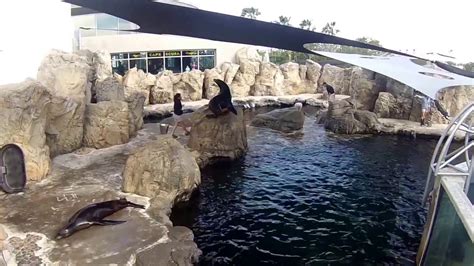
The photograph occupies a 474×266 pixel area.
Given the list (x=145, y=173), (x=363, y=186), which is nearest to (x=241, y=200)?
(x=145, y=173)

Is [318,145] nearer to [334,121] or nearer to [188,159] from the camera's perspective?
[334,121]

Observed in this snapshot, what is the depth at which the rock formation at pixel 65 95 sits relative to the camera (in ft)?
39.7

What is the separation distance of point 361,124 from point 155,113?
10.2 m

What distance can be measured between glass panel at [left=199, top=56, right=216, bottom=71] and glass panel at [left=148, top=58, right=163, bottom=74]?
9.80ft

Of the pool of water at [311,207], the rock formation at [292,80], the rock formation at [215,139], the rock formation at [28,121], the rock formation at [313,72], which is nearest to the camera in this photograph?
the pool of water at [311,207]

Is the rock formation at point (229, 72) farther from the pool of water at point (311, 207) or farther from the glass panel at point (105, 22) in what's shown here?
the pool of water at point (311, 207)

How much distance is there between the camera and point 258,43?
14.5 metres

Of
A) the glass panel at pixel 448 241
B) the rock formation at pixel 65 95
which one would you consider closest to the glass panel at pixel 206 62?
the rock formation at pixel 65 95

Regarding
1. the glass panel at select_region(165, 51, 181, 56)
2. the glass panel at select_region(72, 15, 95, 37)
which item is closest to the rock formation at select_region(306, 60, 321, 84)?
the glass panel at select_region(165, 51, 181, 56)

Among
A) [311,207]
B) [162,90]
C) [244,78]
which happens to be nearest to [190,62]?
[244,78]

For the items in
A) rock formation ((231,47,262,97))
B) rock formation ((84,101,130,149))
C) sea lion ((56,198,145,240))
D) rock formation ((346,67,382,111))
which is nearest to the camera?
sea lion ((56,198,145,240))

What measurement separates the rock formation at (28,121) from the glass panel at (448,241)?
903 centimetres

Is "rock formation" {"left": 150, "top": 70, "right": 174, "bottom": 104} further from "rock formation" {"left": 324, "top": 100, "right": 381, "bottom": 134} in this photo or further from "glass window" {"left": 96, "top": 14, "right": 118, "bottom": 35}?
"rock formation" {"left": 324, "top": 100, "right": 381, "bottom": 134}

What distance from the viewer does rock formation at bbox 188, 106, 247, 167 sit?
13906mm
